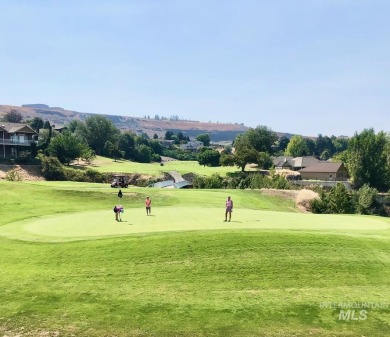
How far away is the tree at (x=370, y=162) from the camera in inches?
3799

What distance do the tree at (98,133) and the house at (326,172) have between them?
69061 mm

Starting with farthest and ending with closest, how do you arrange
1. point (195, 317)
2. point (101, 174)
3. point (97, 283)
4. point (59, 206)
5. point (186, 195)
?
point (101, 174) < point (186, 195) < point (59, 206) < point (97, 283) < point (195, 317)

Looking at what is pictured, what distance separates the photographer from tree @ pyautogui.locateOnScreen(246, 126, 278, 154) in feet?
439

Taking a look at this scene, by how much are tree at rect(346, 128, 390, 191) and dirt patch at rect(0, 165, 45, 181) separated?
7359cm

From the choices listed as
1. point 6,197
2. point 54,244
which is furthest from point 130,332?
point 6,197

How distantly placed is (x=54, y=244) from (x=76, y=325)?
8.64m

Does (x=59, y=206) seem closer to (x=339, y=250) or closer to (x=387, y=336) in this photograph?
(x=339, y=250)

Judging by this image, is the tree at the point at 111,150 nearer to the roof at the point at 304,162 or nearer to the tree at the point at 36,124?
the tree at the point at 36,124

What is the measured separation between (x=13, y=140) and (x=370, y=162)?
86448 mm

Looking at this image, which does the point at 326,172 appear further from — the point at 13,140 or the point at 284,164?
the point at 13,140

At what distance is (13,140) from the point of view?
92.5 meters

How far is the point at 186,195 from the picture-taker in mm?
48406

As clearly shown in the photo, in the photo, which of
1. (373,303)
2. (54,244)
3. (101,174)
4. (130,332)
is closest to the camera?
(130,332)

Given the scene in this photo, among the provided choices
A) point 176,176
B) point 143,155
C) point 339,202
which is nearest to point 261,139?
point 143,155
